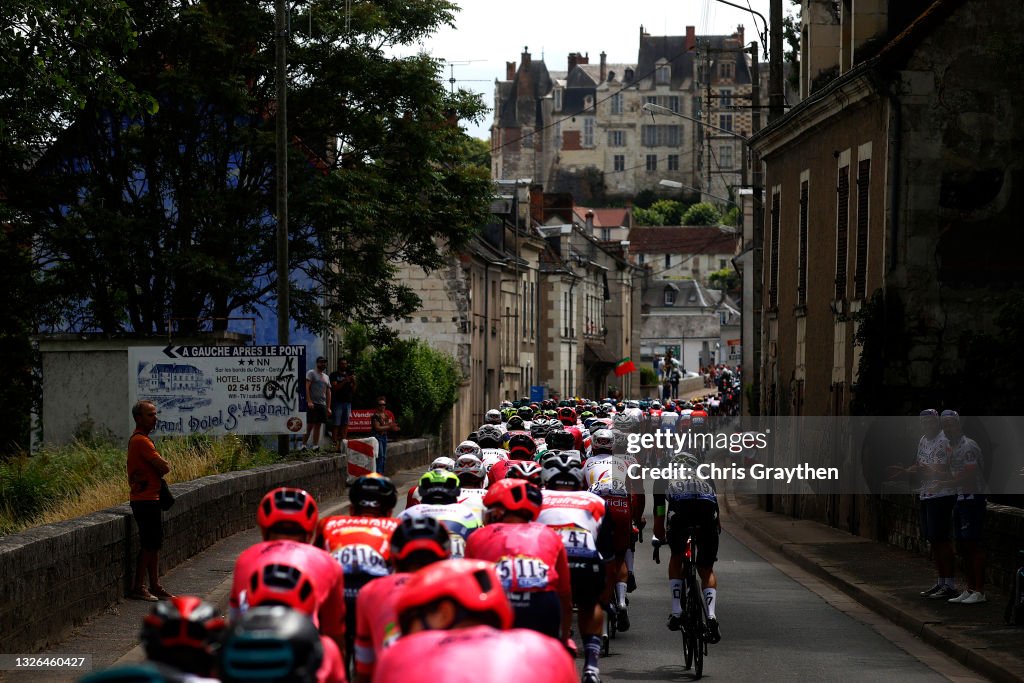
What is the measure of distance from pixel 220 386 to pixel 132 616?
11.5 m

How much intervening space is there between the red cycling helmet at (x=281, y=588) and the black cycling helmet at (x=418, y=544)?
0.43m

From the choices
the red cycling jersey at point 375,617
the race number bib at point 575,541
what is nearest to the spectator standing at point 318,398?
the race number bib at point 575,541

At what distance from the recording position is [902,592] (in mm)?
17250

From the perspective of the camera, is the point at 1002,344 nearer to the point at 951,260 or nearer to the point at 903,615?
the point at 951,260

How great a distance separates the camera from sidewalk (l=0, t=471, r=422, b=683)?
11242mm

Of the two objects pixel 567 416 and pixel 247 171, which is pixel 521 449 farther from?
pixel 247 171

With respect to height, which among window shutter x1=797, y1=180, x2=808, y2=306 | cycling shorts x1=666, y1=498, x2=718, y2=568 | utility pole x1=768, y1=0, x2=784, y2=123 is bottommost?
cycling shorts x1=666, y1=498, x2=718, y2=568

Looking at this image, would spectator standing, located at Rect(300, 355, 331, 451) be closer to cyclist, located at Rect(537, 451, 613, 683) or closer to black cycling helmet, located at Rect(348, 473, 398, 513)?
cyclist, located at Rect(537, 451, 613, 683)

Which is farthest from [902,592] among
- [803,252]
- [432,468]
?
[803,252]

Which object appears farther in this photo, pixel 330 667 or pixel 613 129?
pixel 613 129

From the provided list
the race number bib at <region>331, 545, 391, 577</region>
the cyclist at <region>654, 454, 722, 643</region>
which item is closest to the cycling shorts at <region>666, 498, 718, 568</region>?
the cyclist at <region>654, 454, 722, 643</region>

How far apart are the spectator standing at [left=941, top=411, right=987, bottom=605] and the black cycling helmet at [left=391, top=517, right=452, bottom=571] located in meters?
9.84

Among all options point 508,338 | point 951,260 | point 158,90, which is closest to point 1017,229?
point 951,260

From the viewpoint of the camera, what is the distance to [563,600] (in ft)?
29.6
